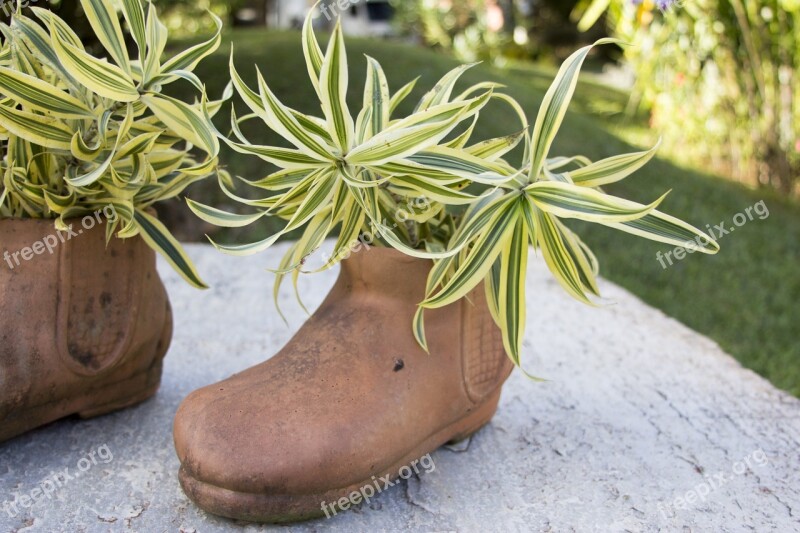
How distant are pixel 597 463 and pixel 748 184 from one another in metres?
3.06

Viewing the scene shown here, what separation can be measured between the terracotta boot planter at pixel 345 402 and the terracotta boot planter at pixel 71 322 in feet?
0.75

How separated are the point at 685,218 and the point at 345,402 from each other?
241 cm

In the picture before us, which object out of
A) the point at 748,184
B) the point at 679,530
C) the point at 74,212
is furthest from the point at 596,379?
the point at 748,184

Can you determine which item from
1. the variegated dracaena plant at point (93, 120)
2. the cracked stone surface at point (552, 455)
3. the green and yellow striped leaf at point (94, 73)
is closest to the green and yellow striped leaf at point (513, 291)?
the cracked stone surface at point (552, 455)

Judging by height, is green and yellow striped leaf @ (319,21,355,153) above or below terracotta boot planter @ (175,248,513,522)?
above

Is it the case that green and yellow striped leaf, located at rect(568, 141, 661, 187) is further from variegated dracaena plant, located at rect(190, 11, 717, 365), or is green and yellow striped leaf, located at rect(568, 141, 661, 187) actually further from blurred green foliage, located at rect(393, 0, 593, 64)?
blurred green foliage, located at rect(393, 0, 593, 64)

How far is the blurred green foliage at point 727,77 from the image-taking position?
314cm

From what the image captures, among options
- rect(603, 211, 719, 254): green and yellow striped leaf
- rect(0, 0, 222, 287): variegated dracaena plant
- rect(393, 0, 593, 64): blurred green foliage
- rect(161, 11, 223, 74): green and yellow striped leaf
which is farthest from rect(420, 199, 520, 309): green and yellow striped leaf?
rect(393, 0, 593, 64): blurred green foliage

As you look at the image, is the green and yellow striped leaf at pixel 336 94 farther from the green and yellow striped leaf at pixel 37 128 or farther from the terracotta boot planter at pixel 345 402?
the green and yellow striped leaf at pixel 37 128

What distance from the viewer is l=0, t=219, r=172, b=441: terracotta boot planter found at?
1.06 m

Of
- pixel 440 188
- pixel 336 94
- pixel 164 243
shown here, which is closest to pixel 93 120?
pixel 164 243

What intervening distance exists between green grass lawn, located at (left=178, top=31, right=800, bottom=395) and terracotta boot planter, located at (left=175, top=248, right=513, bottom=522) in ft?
2.40

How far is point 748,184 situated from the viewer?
380 centimetres

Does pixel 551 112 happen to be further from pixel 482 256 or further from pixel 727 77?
pixel 727 77
